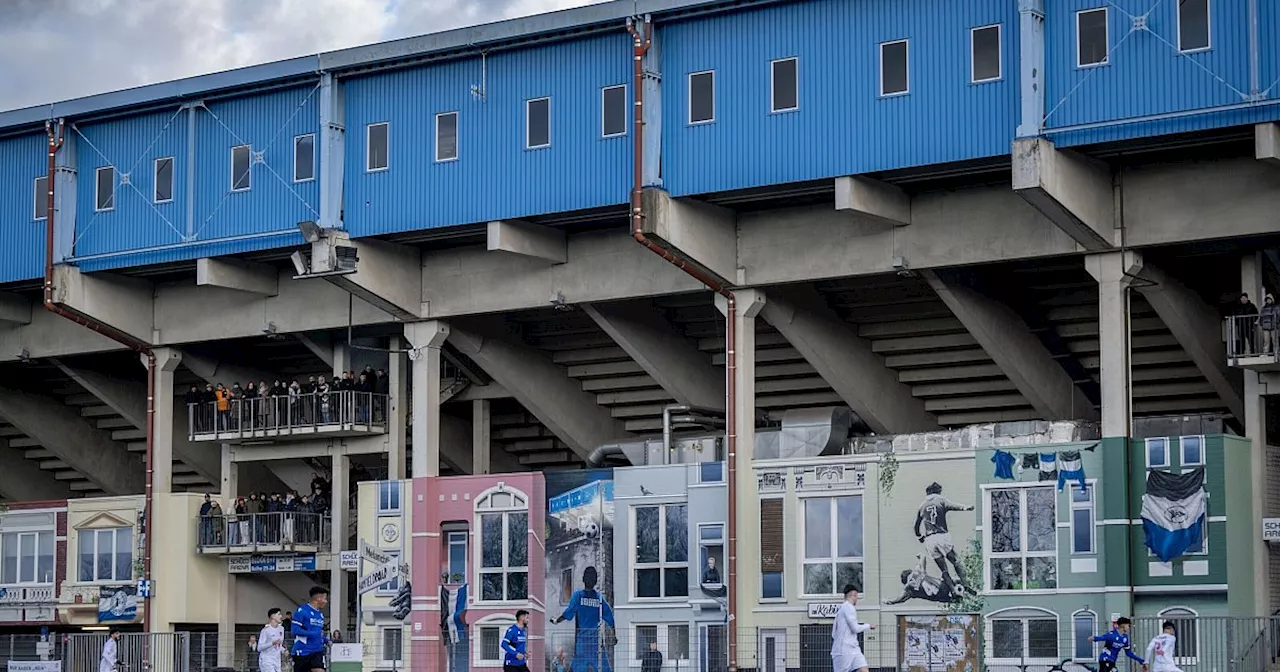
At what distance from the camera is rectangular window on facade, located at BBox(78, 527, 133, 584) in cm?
6019

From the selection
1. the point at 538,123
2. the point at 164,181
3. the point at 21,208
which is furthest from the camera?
the point at 21,208

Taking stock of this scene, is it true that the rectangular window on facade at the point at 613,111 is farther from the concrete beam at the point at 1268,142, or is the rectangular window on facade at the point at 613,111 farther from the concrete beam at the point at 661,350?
the concrete beam at the point at 1268,142

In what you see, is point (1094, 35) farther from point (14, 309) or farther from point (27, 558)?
point (27, 558)

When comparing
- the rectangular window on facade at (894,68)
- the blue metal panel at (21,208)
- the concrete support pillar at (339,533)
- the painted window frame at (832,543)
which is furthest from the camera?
the blue metal panel at (21,208)

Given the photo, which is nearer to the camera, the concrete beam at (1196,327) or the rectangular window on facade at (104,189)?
the concrete beam at (1196,327)

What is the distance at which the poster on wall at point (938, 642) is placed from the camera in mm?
45781

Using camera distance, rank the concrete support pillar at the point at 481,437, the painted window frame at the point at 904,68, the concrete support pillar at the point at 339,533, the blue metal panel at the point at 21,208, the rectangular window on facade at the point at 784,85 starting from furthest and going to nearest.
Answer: the blue metal panel at the point at 21,208, the concrete support pillar at the point at 481,437, the concrete support pillar at the point at 339,533, the rectangular window on facade at the point at 784,85, the painted window frame at the point at 904,68

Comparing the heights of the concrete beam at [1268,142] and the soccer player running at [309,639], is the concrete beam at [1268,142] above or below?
above

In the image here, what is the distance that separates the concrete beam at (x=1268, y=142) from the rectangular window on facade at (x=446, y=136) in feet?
65.6

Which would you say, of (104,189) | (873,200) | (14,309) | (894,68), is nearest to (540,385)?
(104,189)

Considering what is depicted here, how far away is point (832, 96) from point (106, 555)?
1080 inches

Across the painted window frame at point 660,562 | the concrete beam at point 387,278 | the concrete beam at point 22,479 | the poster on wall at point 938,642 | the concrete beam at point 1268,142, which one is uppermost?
the concrete beam at point 1268,142

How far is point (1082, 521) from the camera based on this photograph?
44.4 m

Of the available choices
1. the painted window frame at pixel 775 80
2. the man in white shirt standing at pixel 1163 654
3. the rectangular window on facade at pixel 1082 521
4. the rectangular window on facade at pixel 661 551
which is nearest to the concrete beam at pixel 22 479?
the rectangular window on facade at pixel 661 551
